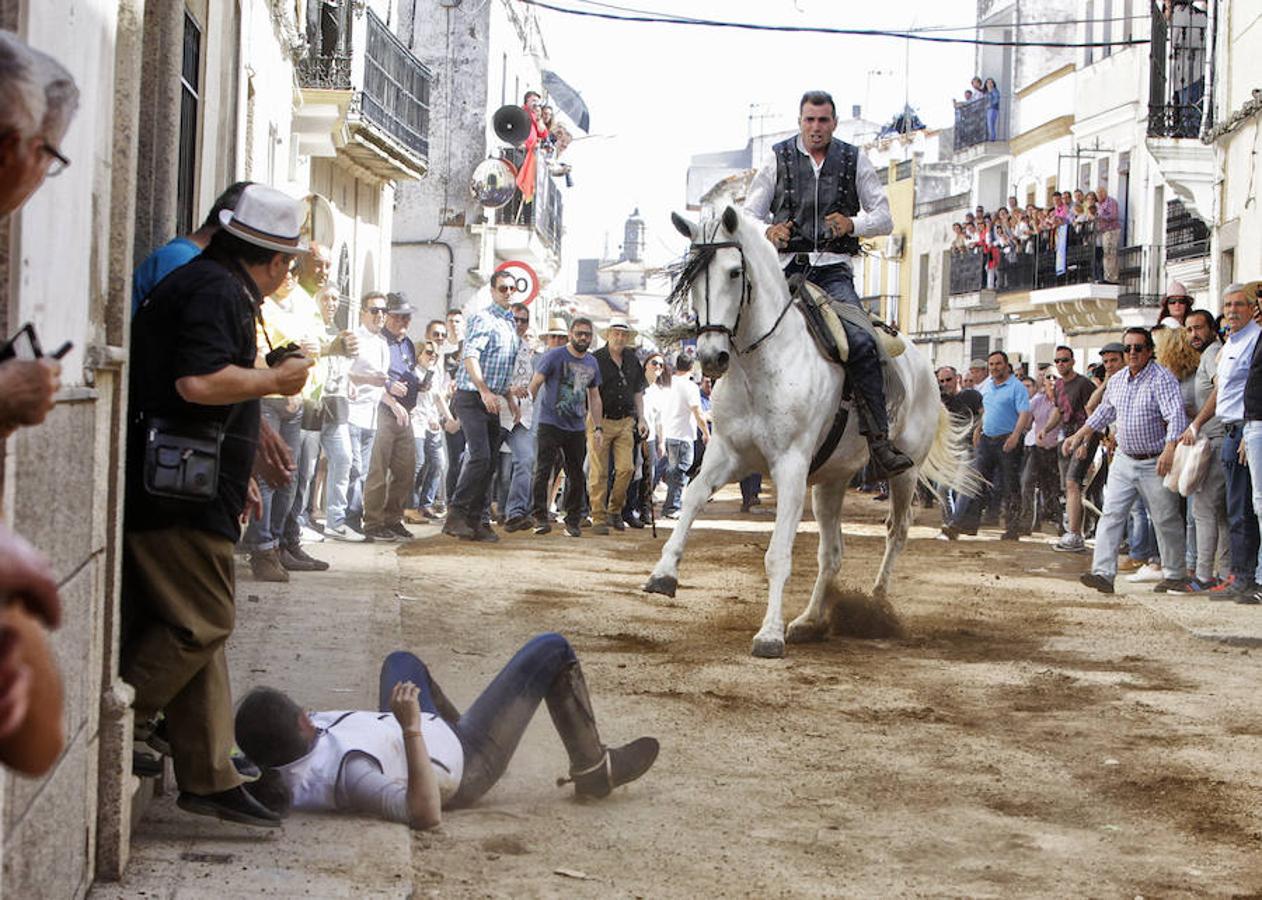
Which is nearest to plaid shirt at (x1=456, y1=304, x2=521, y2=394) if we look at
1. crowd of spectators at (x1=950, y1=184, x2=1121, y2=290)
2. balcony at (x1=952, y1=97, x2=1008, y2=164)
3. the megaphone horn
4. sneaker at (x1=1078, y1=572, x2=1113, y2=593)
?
sneaker at (x1=1078, y1=572, x2=1113, y2=593)

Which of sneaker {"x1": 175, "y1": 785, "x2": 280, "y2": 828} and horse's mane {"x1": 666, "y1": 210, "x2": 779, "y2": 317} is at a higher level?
horse's mane {"x1": 666, "y1": 210, "x2": 779, "y2": 317}

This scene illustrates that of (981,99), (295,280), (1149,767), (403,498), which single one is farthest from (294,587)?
(981,99)

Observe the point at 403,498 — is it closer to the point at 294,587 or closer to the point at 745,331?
the point at 294,587

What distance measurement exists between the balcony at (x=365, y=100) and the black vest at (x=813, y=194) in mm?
13095

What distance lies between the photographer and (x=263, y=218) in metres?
4.70

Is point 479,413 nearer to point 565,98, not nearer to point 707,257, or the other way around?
point 707,257

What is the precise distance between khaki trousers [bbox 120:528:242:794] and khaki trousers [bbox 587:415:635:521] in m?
12.8

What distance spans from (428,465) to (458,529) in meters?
2.73

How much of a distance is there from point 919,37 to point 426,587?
1275cm

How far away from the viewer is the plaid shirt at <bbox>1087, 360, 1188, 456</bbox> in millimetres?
12734

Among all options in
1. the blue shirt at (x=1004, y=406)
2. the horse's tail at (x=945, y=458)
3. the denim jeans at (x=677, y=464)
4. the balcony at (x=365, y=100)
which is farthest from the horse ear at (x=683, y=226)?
the balcony at (x=365, y=100)

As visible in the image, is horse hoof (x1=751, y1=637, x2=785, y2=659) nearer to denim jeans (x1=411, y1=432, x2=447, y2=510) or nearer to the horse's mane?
the horse's mane

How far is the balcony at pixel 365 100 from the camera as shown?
75.3 feet

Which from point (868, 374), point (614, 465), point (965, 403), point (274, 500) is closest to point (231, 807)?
point (868, 374)
